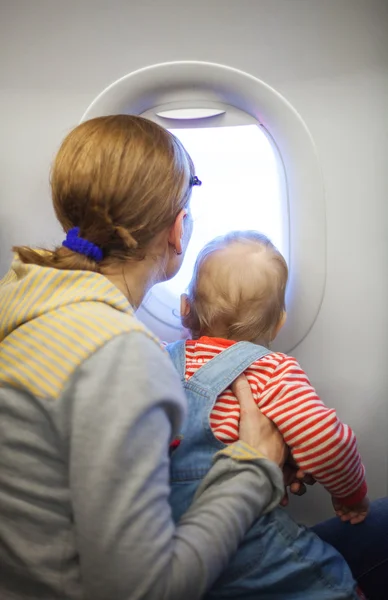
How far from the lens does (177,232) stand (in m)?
0.90

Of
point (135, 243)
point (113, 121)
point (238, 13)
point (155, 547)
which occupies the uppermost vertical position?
point (238, 13)

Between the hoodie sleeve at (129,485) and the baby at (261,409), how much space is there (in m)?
0.21

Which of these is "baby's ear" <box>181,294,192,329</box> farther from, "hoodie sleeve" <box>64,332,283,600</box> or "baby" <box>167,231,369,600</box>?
"hoodie sleeve" <box>64,332,283,600</box>

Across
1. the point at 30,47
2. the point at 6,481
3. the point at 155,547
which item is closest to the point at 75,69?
the point at 30,47

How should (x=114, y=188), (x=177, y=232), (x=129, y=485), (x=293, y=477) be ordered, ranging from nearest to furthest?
(x=129, y=485)
(x=114, y=188)
(x=177, y=232)
(x=293, y=477)

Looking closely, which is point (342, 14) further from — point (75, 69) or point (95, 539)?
point (95, 539)

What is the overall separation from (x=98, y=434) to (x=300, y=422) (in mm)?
449

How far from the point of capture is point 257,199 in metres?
1.31

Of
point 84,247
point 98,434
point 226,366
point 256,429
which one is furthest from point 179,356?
point 98,434

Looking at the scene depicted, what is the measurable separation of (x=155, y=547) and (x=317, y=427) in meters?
0.42

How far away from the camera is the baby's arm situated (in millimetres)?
949

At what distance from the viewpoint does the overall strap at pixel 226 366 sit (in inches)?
38.7

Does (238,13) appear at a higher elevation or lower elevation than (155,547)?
higher

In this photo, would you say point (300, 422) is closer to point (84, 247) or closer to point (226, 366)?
point (226, 366)
